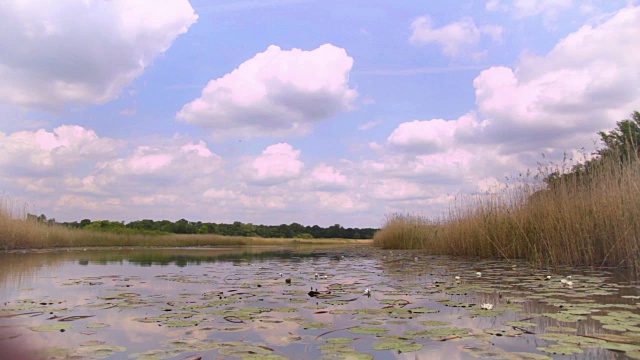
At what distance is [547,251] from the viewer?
9000 millimetres

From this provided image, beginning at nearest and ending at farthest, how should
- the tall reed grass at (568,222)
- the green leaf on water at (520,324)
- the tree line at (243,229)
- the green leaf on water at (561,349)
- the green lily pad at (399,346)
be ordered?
the green leaf on water at (561,349) < the green lily pad at (399,346) < the green leaf on water at (520,324) < the tall reed grass at (568,222) < the tree line at (243,229)

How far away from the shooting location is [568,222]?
827 cm

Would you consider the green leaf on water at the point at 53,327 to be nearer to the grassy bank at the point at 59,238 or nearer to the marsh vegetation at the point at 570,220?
the marsh vegetation at the point at 570,220

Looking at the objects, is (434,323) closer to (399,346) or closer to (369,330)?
(369,330)

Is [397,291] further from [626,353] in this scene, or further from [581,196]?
[581,196]

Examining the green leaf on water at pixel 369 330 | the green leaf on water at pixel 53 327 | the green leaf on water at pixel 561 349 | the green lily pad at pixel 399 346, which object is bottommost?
the green leaf on water at pixel 53 327

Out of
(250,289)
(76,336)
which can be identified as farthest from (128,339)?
(250,289)

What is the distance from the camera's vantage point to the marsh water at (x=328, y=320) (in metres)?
2.70

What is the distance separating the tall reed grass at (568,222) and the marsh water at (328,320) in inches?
79.7

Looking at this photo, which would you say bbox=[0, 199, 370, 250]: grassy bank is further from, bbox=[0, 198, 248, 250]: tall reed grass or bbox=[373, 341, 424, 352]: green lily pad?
bbox=[373, 341, 424, 352]: green lily pad

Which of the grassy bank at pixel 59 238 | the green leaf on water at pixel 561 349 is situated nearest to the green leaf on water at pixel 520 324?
the green leaf on water at pixel 561 349

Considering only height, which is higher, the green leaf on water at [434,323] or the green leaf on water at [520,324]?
the green leaf on water at [520,324]

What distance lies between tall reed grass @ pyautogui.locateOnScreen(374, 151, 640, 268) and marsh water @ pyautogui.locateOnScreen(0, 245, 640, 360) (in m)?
2.02

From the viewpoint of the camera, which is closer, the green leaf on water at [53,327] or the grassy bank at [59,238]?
the green leaf on water at [53,327]
